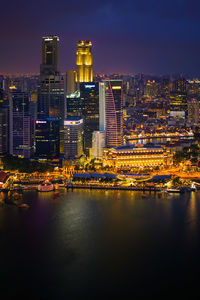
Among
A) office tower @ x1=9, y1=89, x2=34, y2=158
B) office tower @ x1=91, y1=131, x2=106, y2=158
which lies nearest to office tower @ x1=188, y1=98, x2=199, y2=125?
office tower @ x1=91, y1=131, x2=106, y2=158

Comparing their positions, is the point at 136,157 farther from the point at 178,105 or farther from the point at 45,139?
the point at 178,105

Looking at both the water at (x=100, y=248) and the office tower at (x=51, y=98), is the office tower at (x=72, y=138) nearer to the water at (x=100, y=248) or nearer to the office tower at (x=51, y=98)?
the office tower at (x=51, y=98)

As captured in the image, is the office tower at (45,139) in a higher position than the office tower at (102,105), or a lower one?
lower

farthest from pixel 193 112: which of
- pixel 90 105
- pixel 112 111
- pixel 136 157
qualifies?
pixel 136 157

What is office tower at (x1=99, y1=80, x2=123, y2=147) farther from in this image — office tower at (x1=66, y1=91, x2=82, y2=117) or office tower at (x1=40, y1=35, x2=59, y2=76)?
office tower at (x1=40, y1=35, x2=59, y2=76)

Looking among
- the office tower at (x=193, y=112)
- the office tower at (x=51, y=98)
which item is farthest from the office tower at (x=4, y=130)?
the office tower at (x=193, y=112)

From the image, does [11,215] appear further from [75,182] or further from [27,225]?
[75,182]
